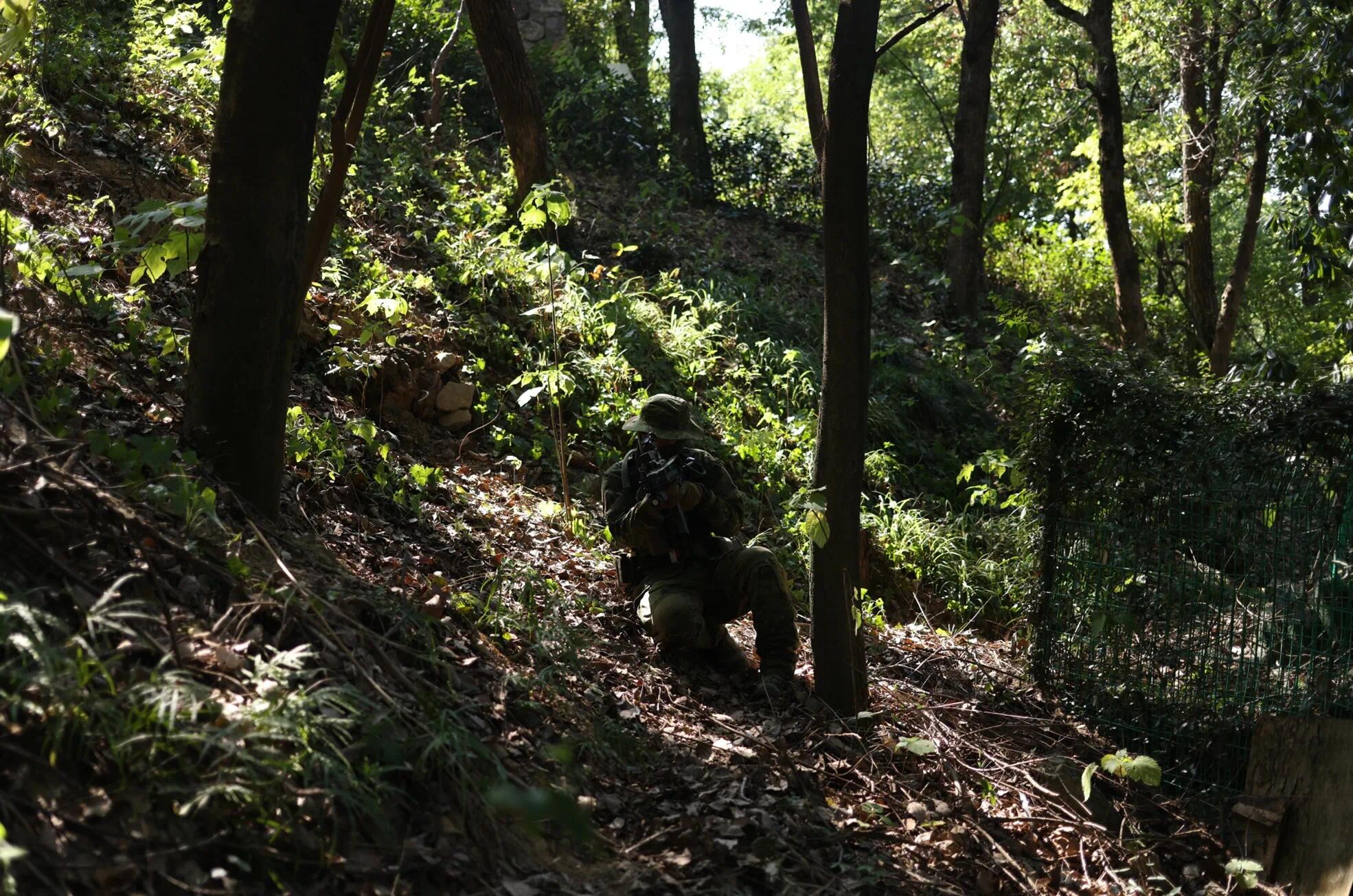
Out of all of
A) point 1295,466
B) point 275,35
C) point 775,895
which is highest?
point 275,35

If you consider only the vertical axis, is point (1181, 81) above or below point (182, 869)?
above

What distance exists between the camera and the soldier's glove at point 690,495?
5648 millimetres

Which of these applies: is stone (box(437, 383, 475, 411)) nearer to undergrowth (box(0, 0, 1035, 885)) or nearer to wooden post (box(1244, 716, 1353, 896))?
undergrowth (box(0, 0, 1035, 885))

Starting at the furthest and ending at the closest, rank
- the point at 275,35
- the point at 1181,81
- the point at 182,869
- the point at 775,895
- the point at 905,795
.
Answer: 1. the point at 1181,81
2. the point at 905,795
3. the point at 275,35
4. the point at 775,895
5. the point at 182,869

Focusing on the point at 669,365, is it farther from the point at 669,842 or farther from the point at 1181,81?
the point at 1181,81

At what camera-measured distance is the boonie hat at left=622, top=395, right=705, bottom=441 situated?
5.86 meters

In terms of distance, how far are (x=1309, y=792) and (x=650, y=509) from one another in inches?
130

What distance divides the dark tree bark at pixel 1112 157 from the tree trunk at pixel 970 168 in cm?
191

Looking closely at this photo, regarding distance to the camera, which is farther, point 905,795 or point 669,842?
point 905,795

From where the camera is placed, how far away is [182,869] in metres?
2.60

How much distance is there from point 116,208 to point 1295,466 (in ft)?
22.7

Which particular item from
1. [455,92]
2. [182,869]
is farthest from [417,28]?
[182,869]

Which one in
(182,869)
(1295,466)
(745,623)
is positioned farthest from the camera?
(745,623)

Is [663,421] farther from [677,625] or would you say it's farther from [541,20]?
[541,20]
